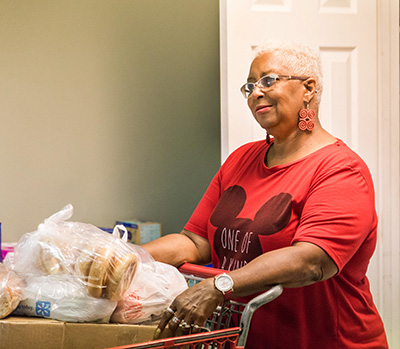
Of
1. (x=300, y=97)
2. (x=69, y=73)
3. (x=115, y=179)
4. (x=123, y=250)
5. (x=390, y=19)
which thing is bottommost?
(x=123, y=250)

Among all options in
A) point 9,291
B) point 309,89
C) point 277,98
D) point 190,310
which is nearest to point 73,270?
point 9,291

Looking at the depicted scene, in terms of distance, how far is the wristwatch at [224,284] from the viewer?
1.26 m

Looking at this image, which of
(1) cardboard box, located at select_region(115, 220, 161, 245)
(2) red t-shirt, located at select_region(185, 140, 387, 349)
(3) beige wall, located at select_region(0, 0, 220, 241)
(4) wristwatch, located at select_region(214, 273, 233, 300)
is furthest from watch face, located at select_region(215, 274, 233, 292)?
(3) beige wall, located at select_region(0, 0, 220, 241)

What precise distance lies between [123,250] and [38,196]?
1.69 metres

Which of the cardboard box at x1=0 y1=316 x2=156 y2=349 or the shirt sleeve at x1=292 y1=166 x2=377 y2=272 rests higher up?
the shirt sleeve at x1=292 y1=166 x2=377 y2=272

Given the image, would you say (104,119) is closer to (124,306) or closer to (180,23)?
(180,23)

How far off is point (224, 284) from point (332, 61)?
60.1 inches

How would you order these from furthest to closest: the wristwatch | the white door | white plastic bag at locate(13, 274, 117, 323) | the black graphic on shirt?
the white door < the black graphic on shirt < the wristwatch < white plastic bag at locate(13, 274, 117, 323)

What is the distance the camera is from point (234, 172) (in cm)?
182

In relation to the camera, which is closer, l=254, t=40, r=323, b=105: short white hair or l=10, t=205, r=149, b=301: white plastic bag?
l=10, t=205, r=149, b=301: white plastic bag

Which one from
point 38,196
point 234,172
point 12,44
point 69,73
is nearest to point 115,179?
point 38,196

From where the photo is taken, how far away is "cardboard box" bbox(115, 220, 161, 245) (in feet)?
8.98

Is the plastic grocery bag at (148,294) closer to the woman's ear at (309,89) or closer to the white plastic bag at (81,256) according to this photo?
the white plastic bag at (81,256)

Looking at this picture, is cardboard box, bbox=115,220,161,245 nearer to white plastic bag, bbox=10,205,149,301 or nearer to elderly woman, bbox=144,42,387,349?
elderly woman, bbox=144,42,387,349
